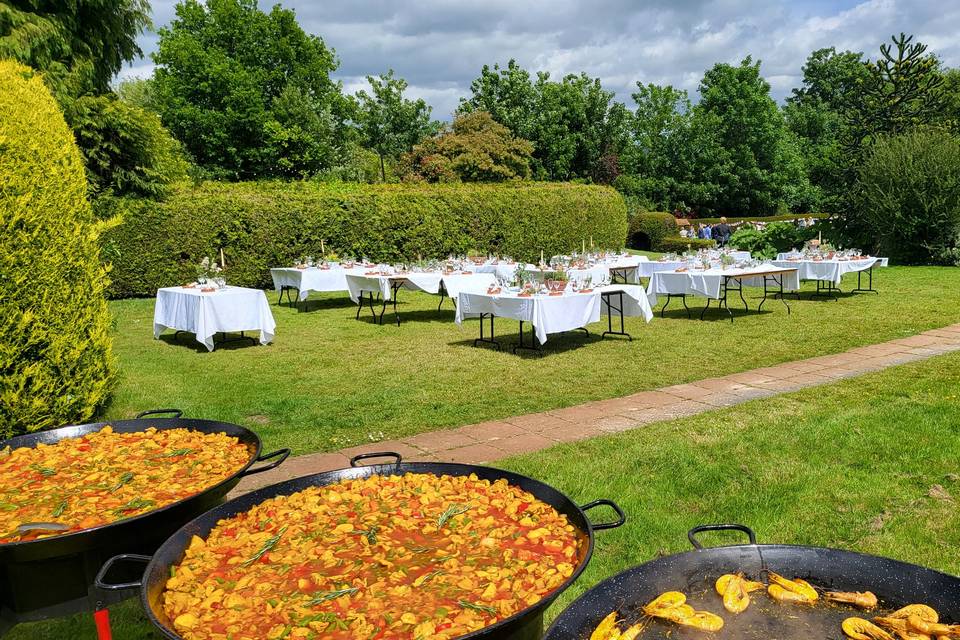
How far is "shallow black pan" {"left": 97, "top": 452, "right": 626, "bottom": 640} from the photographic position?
4.86ft

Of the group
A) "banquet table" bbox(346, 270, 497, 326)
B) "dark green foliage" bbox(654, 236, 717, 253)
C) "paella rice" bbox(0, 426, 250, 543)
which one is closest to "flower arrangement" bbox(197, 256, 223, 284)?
"banquet table" bbox(346, 270, 497, 326)

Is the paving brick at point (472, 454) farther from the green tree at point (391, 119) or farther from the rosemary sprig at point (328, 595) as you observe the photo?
the green tree at point (391, 119)

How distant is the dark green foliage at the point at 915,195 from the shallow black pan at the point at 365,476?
19.4 metres

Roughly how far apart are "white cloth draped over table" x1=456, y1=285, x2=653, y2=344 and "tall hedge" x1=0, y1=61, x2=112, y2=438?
15.3 feet

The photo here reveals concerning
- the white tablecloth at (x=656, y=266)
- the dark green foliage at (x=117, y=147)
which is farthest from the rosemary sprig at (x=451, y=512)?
the dark green foliage at (x=117, y=147)

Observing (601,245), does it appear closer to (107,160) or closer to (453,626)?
(107,160)

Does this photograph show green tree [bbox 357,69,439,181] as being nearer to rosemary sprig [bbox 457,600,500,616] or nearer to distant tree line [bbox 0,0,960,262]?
distant tree line [bbox 0,0,960,262]

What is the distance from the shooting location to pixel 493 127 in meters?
27.3

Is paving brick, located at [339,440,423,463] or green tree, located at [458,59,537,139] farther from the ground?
green tree, located at [458,59,537,139]

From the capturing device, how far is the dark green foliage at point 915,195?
683 inches

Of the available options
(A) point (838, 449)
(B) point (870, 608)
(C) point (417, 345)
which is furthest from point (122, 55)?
(B) point (870, 608)

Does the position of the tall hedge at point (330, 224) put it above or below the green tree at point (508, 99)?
below

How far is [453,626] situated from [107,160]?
1453 centimetres

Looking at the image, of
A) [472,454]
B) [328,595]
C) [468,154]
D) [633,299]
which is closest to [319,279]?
[633,299]
